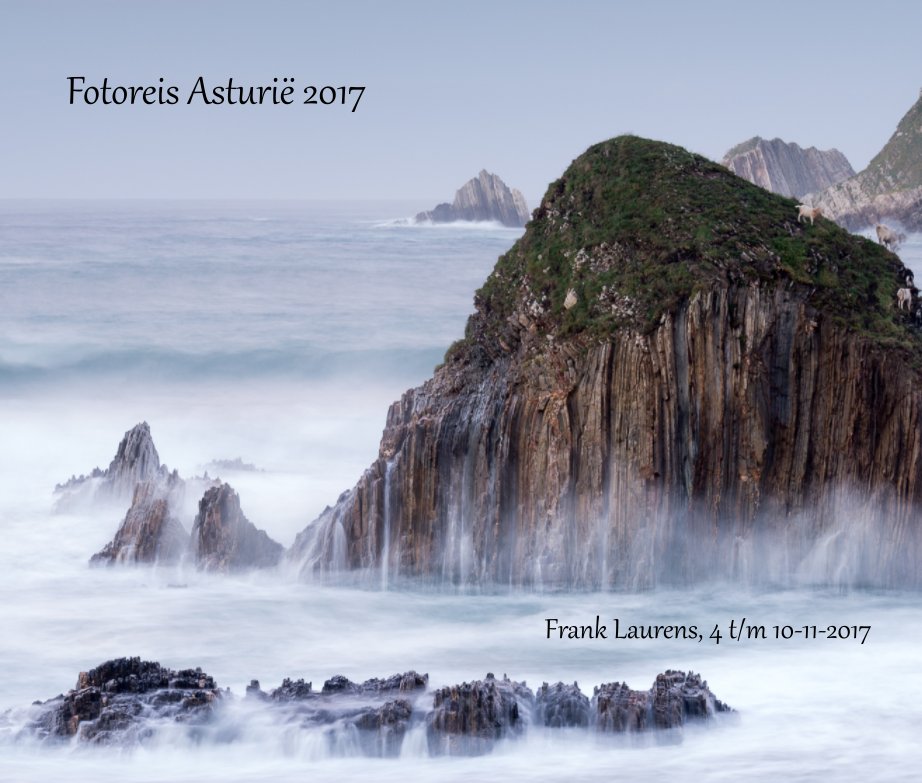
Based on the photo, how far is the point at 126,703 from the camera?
27.4 m

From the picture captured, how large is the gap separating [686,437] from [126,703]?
12434 millimetres

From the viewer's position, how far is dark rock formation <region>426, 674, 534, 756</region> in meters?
26.8

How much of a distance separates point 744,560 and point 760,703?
629 cm

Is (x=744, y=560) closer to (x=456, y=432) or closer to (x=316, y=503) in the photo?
(x=456, y=432)

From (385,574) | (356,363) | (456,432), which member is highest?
(356,363)

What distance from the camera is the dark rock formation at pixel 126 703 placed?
88.1 ft

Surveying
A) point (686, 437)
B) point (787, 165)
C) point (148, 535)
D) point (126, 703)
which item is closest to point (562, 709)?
point (126, 703)

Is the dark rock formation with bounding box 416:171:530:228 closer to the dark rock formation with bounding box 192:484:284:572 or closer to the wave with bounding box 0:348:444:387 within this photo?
the wave with bounding box 0:348:444:387

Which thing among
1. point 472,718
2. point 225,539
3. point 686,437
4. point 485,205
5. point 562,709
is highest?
point 485,205

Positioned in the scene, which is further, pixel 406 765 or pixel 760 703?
pixel 760 703

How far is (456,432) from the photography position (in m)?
35.3

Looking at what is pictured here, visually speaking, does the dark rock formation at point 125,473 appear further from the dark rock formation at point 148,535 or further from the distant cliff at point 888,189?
the distant cliff at point 888,189

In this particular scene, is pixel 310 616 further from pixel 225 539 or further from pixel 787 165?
pixel 787 165

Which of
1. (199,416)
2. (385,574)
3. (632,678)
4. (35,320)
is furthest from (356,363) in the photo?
(632,678)
